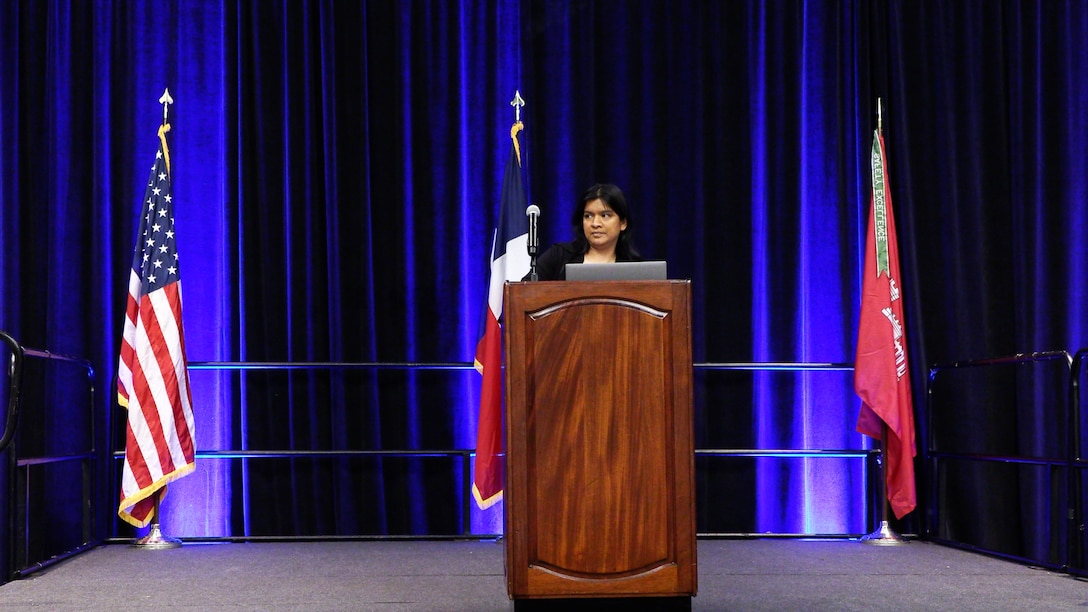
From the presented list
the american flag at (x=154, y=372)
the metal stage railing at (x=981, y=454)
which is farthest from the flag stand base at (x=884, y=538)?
the american flag at (x=154, y=372)

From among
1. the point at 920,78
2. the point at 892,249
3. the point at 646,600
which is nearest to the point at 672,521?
the point at 646,600

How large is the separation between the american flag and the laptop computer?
2661 mm

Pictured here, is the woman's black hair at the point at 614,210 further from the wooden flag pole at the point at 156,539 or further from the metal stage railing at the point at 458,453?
the wooden flag pole at the point at 156,539

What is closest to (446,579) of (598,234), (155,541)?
(598,234)

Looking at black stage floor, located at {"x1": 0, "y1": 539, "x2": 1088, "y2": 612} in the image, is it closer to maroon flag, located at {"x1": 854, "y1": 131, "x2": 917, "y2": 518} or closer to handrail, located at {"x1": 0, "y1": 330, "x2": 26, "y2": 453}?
maroon flag, located at {"x1": 854, "y1": 131, "x2": 917, "y2": 518}

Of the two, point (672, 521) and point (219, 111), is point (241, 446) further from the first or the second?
point (672, 521)

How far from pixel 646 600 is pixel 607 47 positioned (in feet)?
11.6

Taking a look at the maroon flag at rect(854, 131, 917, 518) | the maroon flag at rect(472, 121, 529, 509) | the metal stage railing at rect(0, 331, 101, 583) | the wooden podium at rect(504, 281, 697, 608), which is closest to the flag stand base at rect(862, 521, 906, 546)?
the maroon flag at rect(854, 131, 917, 518)

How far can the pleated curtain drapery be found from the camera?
5.40 meters

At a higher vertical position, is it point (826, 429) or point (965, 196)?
point (965, 196)

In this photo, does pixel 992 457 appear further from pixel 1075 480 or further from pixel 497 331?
pixel 497 331

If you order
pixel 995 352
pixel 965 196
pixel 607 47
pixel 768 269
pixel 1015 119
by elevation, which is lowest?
pixel 995 352

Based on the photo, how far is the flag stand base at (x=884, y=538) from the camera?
5082mm

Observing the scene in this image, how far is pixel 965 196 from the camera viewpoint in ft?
18.6
